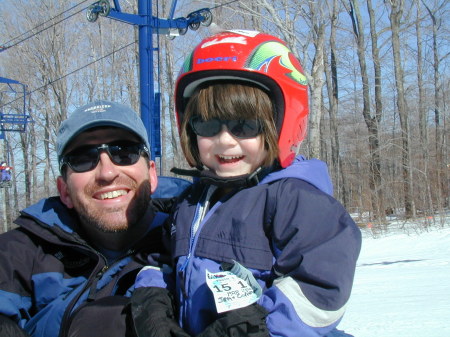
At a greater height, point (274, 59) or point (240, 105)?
point (274, 59)

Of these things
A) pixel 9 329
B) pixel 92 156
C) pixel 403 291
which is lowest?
pixel 403 291

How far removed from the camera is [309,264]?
4.42 ft

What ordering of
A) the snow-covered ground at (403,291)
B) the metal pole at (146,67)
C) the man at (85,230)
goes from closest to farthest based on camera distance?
the man at (85,230) < the snow-covered ground at (403,291) < the metal pole at (146,67)

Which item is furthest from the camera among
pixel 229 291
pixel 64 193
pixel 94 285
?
pixel 64 193

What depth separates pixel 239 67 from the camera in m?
1.69

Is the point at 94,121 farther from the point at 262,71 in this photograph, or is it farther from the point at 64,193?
the point at 262,71

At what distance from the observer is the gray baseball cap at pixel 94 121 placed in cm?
197

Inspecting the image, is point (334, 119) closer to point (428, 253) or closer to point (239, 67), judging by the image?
point (428, 253)

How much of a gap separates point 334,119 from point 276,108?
917 inches

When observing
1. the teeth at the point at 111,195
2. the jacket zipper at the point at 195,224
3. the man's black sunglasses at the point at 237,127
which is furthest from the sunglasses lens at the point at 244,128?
the teeth at the point at 111,195

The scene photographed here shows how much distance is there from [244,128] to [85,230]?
96cm

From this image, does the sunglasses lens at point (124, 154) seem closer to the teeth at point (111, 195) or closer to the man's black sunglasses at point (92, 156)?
the man's black sunglasses at point (92, 156)

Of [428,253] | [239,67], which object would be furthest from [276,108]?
[428,253]

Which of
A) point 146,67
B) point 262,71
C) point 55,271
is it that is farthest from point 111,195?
point 146,67
